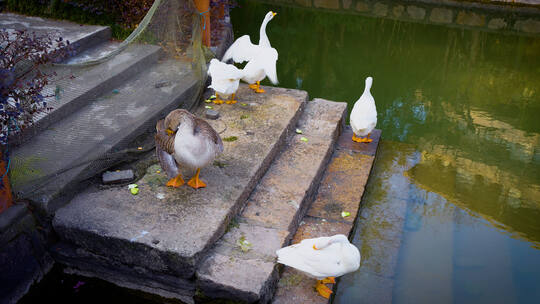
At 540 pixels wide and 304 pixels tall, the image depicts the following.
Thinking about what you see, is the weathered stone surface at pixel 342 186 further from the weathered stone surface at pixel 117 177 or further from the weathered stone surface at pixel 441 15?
the weathered stone surface at pixel 441 15

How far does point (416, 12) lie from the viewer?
39.8 ft

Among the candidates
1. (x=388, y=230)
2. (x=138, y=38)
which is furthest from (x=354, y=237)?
(x=138, y=38)

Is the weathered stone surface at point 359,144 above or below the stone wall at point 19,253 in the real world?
below

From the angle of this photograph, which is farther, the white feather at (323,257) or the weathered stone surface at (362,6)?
the weathered stone surface at (362,6)

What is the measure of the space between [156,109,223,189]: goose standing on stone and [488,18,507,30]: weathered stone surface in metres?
9.67

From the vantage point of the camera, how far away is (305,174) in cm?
518

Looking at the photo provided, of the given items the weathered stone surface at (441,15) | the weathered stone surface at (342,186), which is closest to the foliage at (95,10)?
the weathered stone surface at (342,186)

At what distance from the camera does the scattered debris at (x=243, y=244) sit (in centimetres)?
407

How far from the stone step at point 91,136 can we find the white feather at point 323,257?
1999mm

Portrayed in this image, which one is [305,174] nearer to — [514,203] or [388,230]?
[388,230]

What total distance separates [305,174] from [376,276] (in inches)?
51.0

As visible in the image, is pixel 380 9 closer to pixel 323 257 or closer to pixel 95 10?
pixel 95 10

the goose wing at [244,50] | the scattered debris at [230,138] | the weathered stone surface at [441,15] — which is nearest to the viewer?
the scattered debris at [230,138]

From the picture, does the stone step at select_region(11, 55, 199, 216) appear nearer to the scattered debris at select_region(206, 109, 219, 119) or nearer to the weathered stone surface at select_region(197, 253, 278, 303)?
the scattered debris at select_region(206, 109, 219, 119)
